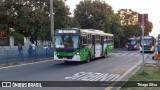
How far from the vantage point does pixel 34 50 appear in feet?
100

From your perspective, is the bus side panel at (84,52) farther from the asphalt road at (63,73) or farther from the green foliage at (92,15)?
the green foliage at (92,15)

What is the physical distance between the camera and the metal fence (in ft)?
83.6

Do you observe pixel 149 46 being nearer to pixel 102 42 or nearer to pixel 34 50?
pixel 102 42

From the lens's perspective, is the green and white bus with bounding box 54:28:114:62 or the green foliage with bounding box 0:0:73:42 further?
the green foliage with bounding box 0:0:73:42

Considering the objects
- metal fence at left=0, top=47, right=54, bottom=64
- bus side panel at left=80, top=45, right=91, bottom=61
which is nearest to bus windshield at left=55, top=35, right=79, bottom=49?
bus side panel at left=80, top=45, right=91, bottom=61

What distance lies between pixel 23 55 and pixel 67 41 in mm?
4891

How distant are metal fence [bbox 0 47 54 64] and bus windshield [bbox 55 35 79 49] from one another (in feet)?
12.2

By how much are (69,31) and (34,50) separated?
614 centimetres

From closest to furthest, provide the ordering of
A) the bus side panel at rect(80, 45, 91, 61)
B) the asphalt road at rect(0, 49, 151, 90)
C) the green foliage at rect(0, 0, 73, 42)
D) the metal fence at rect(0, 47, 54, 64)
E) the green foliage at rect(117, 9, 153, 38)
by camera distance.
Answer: the asphalt road at rect(0, 49, 151, 90), the metal fence at rect(0, 47, 54, 64), the bus side panel at rect(80, 45, 91, 61), the green foliage at rect(0, 0, 73, 42), the green foliage at rect(117, 9, 153, 38)

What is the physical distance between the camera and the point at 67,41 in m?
25.2

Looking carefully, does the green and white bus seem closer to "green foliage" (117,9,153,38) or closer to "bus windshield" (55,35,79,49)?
"bus windshield" (55,35,79,49)

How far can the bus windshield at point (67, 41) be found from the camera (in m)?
25.1

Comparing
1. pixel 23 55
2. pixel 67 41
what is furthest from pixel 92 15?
pixel 67 41

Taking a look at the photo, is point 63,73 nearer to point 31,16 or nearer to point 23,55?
point 23,55
